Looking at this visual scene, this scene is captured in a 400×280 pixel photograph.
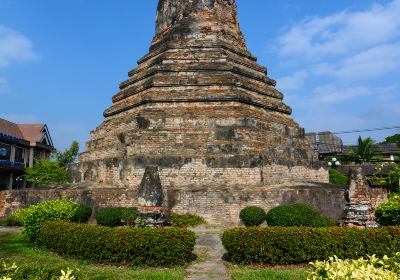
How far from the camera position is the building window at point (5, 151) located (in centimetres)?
3597

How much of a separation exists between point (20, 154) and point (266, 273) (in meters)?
36.9

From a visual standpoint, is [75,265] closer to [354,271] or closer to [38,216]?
[38,216]

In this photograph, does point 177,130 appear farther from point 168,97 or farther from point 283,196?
point 283,196

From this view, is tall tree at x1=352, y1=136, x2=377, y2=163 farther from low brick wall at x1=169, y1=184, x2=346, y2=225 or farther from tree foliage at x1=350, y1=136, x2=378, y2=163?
low brick wall at x1=169, y1=184, x2=346, y2=225

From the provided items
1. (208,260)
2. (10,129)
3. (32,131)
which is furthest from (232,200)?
(32,131)

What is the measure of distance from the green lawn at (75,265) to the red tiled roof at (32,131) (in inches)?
1305

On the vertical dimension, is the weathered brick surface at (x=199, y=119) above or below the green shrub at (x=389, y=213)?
above

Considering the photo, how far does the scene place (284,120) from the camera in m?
18.6

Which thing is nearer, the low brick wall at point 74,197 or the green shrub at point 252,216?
the green shrub at point 252,216

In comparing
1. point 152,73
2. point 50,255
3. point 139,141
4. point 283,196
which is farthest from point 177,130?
point 50,255

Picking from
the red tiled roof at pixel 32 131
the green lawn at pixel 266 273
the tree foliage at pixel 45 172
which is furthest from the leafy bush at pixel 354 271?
the red tiled roof at pixel 32 131

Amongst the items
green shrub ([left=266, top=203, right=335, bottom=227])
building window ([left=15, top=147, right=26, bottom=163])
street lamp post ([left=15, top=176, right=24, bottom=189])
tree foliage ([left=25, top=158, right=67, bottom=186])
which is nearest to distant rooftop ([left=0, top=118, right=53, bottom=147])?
building window ([left=15, top=147, right=26, bottom=163])

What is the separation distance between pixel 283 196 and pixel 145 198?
5350mm

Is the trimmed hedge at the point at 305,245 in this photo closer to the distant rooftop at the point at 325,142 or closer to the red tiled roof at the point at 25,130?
the red tiled roof at the point at 25,130
